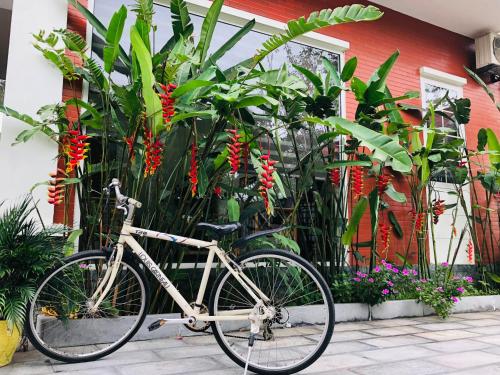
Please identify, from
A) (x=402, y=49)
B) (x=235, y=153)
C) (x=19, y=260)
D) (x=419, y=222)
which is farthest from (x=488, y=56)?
(x=19, y=260)

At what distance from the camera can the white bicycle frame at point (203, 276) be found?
2.22m

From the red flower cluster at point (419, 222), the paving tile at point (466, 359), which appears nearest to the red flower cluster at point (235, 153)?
the paving tile at point (466, 359)

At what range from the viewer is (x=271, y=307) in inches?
87.2

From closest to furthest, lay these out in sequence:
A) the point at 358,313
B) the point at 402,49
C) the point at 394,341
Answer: the point at 394,341, the point at 358,313, the point at 402,49

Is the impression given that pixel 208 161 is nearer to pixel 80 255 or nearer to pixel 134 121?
pixel 134 121

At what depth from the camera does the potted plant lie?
2.17 meters

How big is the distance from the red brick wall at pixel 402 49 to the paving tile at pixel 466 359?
204 centimetres

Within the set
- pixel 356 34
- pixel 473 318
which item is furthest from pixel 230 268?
pixel 356 34

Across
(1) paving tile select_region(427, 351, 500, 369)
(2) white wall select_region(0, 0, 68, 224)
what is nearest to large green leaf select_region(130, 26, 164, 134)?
(2) white wall select_region(0, 0, 68, 224)

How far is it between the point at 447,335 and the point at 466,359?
0.72 metres

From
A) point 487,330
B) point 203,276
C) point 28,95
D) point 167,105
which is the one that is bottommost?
point 487,330

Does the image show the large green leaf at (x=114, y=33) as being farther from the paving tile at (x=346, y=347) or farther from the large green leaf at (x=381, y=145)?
the paving tile at (x=346, y=347)

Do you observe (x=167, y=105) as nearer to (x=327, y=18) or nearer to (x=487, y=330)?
(x=327, y=18)

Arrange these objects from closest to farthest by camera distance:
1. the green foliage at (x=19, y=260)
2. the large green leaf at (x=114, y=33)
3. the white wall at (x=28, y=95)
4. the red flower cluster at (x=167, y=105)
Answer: the green foliage at (x=19, y=260) → the red flower cluster at (x=167, y=105) → the large green leaf at (x=114, y=33) → the white wall at (x=28, y=95)
